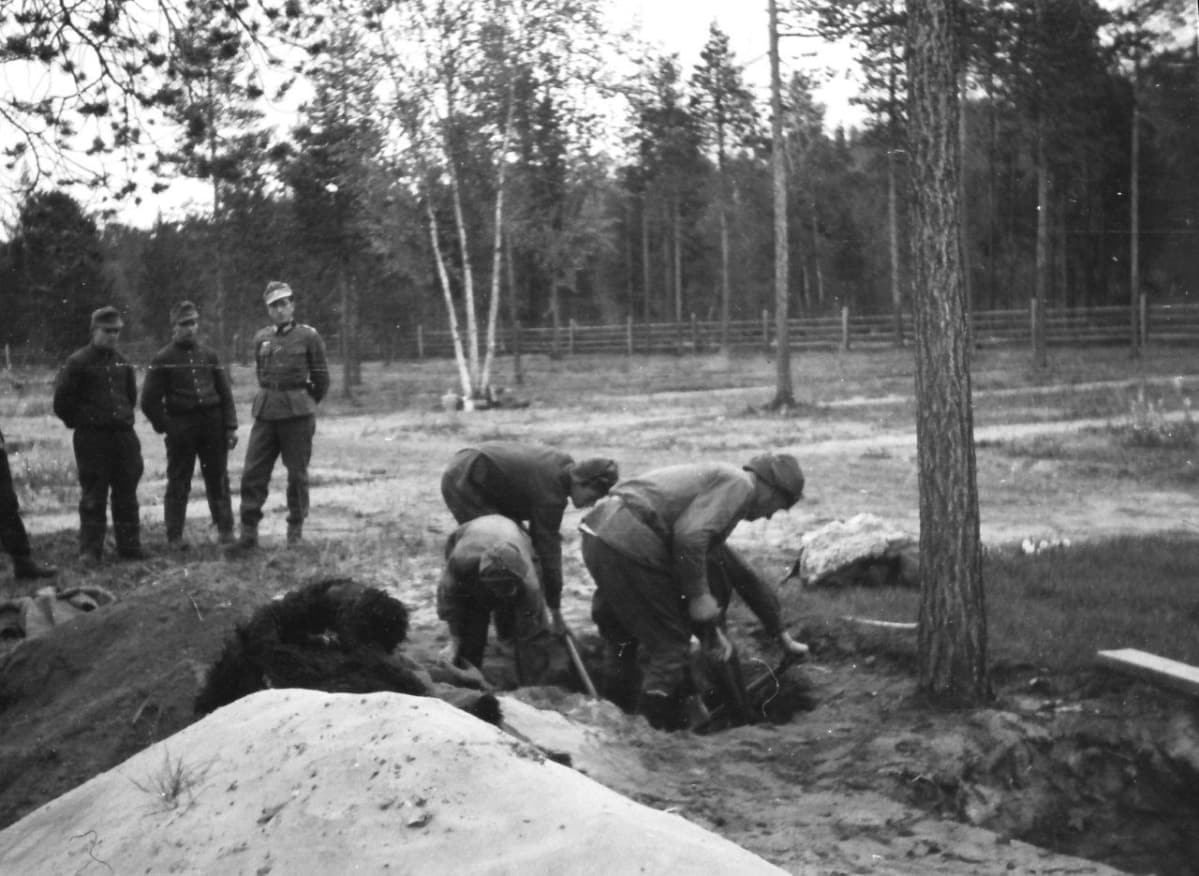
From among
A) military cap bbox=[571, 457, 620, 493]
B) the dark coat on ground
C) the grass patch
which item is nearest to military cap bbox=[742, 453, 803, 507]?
military cap bbox=[571, 457, 620, 493]

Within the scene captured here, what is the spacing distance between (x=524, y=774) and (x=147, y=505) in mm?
11809

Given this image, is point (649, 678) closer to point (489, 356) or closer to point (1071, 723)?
point (1071, 723)

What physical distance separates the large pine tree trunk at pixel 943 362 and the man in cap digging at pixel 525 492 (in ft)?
8.51

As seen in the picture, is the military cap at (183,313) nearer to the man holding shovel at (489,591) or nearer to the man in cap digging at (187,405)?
the man in cap digging at (187,405)

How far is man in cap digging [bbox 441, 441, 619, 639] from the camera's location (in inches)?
331

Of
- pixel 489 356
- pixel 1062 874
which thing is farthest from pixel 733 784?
pixel 489 356

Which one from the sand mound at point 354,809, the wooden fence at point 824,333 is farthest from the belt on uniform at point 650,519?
the wooden fence at point 824,333

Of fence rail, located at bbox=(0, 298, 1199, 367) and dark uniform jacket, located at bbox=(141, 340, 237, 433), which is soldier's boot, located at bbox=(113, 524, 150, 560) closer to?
dark uniform jacket, located at bbox=(141, 340, 237, 433)

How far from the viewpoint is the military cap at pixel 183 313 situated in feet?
34.5

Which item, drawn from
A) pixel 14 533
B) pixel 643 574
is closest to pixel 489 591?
pixel 643 574

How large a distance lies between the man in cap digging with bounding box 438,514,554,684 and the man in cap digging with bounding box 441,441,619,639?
0.34 meters

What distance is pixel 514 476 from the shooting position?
8445 millimetres

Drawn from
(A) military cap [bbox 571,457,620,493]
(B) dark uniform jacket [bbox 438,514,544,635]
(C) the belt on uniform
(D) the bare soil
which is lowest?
(D) the bare soil

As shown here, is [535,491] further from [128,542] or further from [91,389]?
[128,542]
